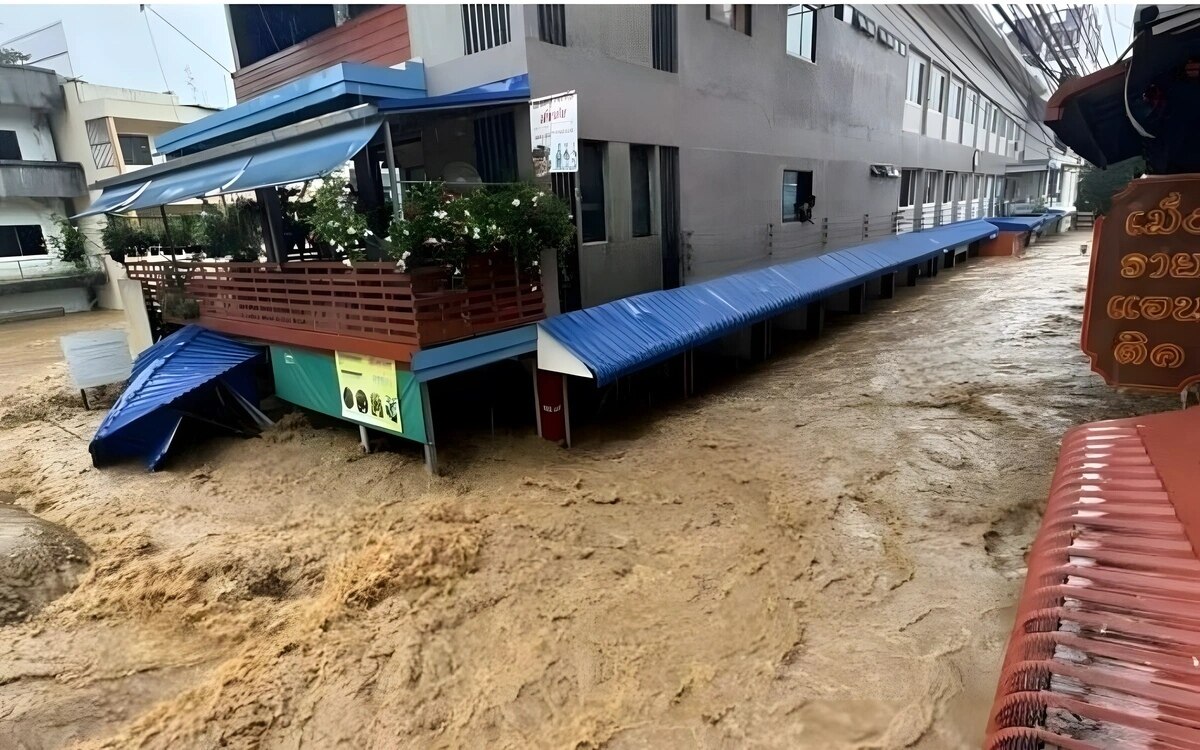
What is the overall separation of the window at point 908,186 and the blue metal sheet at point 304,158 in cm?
1911

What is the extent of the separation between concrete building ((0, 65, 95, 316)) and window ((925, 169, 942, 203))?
32.5 meters

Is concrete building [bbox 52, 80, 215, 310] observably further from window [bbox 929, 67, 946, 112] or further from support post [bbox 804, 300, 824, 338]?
window [bbox 929, 67, 946, 112]

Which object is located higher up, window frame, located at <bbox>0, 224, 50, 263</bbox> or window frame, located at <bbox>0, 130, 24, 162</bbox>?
window frame, located at <bbox>0, 130, 24, 162</bbox>

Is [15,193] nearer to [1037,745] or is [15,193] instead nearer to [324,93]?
[324,93]

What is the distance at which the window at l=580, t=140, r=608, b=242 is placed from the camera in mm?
8812

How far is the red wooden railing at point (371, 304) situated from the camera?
276 inches

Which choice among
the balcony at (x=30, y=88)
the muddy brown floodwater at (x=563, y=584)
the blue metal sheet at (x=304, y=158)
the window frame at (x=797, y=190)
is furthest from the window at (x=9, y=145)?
the window frame at (x=797, y=190)

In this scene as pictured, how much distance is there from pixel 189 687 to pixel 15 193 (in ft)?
90.5

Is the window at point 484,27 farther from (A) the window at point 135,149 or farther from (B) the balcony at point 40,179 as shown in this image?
(B) the balcony at point 40,179

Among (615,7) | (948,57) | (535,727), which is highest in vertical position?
(948,57)

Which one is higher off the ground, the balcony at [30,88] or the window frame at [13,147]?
the balcony at [30,88]

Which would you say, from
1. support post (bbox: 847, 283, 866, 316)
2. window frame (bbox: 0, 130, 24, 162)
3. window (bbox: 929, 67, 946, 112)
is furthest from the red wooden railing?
Answer: window frame (bbox: 0, 130, 24, 162)

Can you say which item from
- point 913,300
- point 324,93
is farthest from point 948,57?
point 324,93

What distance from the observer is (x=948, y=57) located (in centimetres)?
2330
